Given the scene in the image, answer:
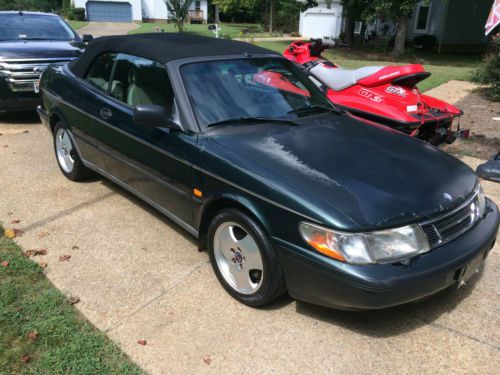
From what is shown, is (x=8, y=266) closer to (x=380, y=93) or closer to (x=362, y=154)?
(x=362, y=154)

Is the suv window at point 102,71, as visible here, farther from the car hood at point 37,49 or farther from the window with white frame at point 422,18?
the window with white frame at point 422,18

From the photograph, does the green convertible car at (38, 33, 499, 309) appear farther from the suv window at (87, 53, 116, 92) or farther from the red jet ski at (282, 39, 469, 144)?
the red jet ski at (282, 39, 469, 144)

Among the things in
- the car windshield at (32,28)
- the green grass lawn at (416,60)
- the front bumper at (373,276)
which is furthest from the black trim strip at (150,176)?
the green grass lawn at (416,60)

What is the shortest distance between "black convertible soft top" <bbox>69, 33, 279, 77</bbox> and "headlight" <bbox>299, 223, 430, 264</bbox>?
188cm

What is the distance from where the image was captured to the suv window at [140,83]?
11.4 ft

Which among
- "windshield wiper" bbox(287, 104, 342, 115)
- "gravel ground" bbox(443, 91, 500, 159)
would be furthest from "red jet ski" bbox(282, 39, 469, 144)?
"windshield wiper" bbox(287, 104, 342, 115)

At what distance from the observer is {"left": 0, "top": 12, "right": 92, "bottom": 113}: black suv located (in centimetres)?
698

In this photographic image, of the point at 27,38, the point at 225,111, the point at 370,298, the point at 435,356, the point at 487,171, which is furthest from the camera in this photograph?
the point at 27,38

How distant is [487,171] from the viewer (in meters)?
5.32

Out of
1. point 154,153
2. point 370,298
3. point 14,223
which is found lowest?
point 14,223

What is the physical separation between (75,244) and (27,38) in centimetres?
566

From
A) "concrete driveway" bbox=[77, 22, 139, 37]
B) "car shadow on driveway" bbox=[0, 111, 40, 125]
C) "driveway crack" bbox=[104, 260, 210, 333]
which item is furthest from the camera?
"concrete driveway" bbox=[77, 22, 139, 37]

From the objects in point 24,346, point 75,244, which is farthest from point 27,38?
point 24,346

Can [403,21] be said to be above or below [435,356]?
above
